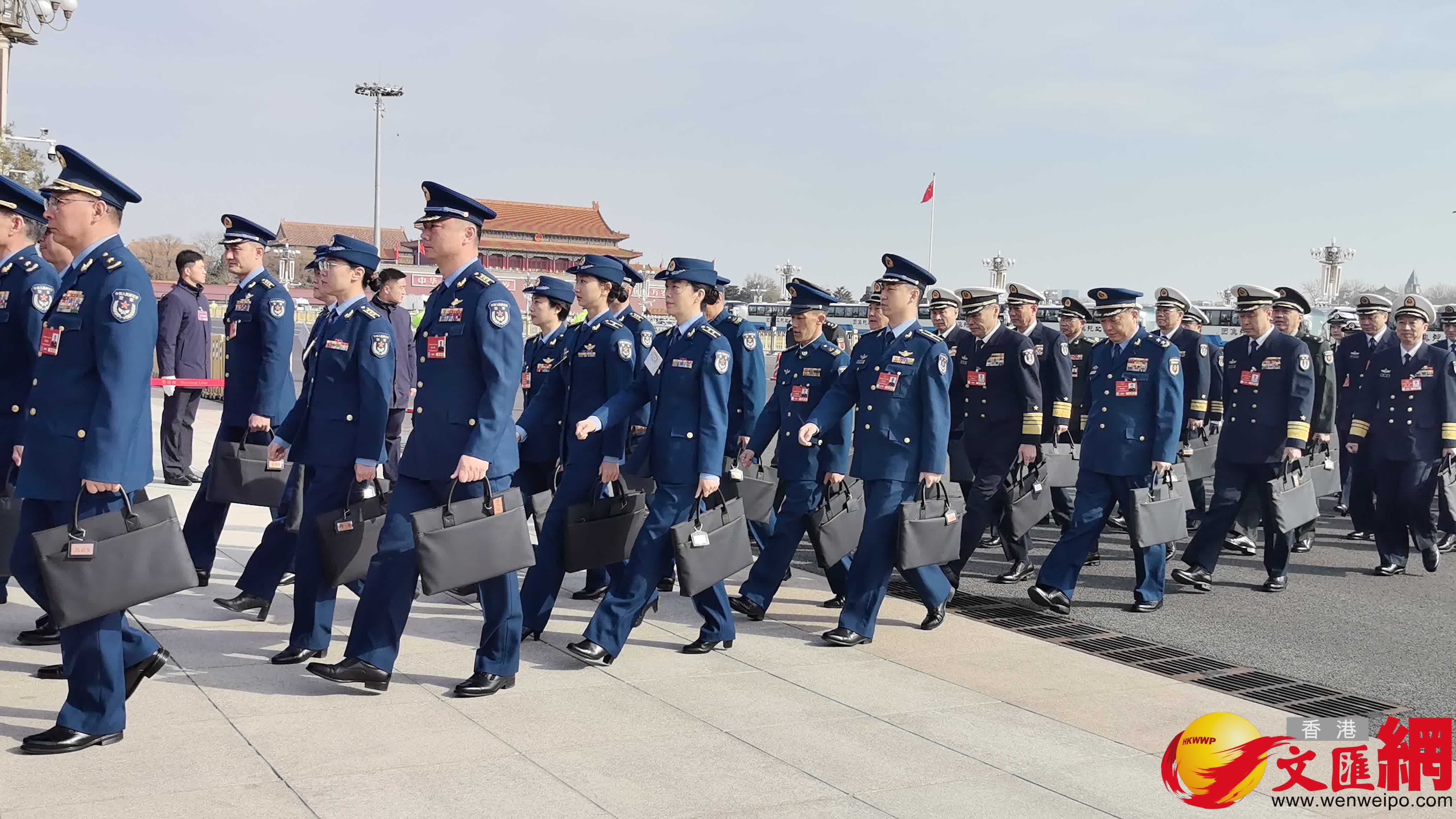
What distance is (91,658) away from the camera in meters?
4.59

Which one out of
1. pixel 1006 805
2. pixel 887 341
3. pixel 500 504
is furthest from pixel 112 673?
pixel 887 341

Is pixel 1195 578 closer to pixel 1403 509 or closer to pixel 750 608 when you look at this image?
pixel 1403 509

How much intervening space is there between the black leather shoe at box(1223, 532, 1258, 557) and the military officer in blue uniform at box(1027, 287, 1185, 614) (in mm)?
2471

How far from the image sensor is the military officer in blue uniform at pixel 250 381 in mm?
7215

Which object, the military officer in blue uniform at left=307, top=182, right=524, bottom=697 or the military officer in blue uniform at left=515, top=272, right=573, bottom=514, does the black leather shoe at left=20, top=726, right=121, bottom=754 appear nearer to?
the military officer in blue uniform at left=307, top=182, right=524, bottom=697

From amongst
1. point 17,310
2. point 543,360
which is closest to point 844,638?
point 543,360

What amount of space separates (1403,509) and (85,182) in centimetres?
900

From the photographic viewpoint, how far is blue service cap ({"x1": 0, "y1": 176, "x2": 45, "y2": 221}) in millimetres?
5922

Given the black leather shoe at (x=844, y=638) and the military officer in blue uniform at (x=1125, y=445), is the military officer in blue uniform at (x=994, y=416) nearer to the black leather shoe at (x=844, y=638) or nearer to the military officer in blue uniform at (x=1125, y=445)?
the military officer in blue uniform at (x=1125, y=445)

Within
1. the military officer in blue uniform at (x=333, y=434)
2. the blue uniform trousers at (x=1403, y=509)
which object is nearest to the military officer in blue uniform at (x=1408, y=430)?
the blue uniform trousers at (x=1403, y=509)

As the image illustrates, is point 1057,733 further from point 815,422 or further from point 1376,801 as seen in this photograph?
point 815,422

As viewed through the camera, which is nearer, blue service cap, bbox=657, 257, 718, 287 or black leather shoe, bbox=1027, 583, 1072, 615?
blue service cap, bbox=657, 257, 718, 287

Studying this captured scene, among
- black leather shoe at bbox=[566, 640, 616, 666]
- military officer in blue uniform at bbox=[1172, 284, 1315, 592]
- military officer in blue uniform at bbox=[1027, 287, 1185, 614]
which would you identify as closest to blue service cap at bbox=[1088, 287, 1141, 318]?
military officer in blue uniform at bbox=[1027, 287, 1185, 614]

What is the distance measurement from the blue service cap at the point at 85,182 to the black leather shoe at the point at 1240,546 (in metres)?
8.28
